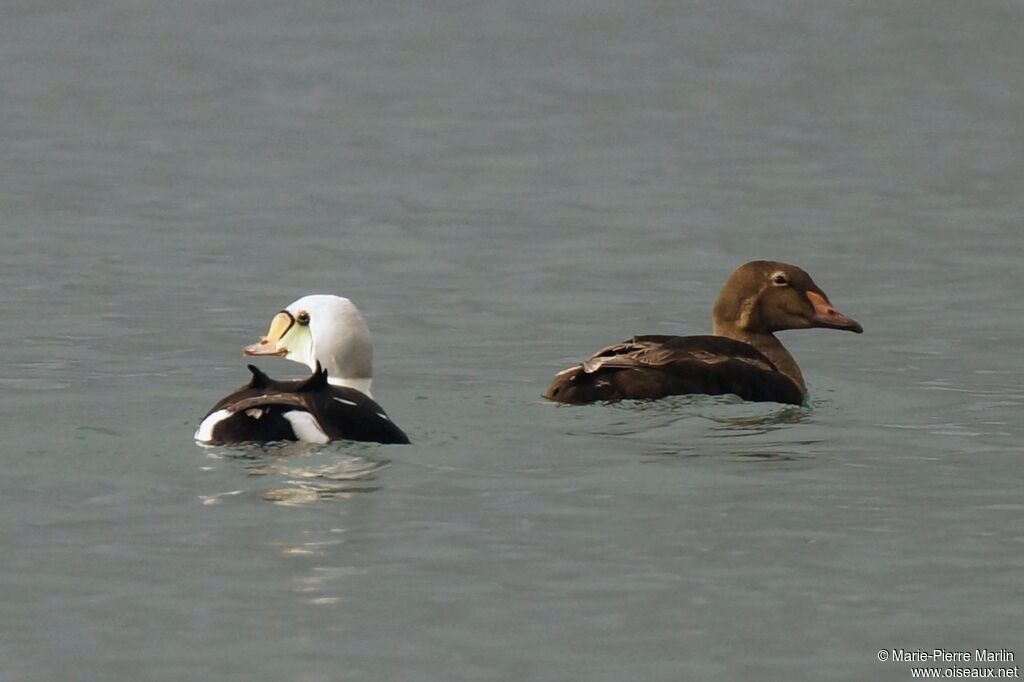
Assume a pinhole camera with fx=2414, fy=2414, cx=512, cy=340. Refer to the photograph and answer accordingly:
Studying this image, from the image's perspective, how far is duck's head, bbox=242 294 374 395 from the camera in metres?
12.1

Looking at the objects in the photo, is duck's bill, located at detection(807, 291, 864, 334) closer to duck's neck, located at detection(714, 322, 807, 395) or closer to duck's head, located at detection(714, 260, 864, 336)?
duck's head, located at detection(714, 260, 864, 336)

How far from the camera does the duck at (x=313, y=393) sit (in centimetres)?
1103

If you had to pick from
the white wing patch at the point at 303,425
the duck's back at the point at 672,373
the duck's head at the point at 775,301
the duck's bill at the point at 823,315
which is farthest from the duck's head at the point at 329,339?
the duck's bill at the point at 823,315

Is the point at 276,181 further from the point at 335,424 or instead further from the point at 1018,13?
the point at 1018,13

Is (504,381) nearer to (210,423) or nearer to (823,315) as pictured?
(823,315)

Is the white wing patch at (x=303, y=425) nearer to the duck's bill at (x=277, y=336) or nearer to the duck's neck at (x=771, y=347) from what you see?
the duck's bill at (x=277, y=336)

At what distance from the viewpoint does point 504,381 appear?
48.4ft

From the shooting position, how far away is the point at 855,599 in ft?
29.6

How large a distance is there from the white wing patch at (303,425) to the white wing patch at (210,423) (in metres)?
0.31

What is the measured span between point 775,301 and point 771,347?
281 millimetres

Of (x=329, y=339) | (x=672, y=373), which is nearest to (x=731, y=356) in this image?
(x=672, y=373)

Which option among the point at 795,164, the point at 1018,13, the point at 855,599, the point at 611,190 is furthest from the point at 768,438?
the point at 1018,13

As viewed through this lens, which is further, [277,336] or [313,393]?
[277,336]

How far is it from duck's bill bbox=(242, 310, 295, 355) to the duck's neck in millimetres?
3113
